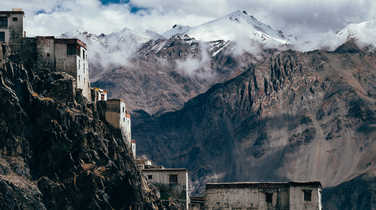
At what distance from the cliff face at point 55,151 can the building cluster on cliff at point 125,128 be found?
2887mm

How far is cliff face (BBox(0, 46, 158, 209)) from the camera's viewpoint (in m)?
170

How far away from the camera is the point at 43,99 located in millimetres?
176125

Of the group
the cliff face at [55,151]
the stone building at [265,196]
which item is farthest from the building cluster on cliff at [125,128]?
the cliff face at [55,151]

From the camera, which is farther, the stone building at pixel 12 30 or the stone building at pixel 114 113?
the stone building at pixel 114 113

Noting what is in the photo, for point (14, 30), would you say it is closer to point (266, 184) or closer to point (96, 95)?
point (96, 95)

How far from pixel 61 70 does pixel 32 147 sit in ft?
54.1

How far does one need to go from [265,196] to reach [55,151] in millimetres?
42412

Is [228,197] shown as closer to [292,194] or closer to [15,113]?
[292,194]

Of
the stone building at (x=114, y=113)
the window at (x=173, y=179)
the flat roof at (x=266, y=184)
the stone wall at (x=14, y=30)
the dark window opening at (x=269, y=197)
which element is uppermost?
the stone wall at (x=14, y=30)

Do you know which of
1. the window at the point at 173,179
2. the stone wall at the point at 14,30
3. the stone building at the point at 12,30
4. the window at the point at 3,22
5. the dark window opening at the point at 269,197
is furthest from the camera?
the window at the point at 173,179

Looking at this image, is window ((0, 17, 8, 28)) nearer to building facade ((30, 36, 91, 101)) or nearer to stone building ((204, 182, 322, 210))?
building facade ((30, 36, 91, 101))

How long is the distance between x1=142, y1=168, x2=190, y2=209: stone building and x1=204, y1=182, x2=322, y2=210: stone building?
189 inches

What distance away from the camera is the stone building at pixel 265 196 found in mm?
184750

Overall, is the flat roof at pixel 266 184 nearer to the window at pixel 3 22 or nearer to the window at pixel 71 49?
the window at pixel 71 49
